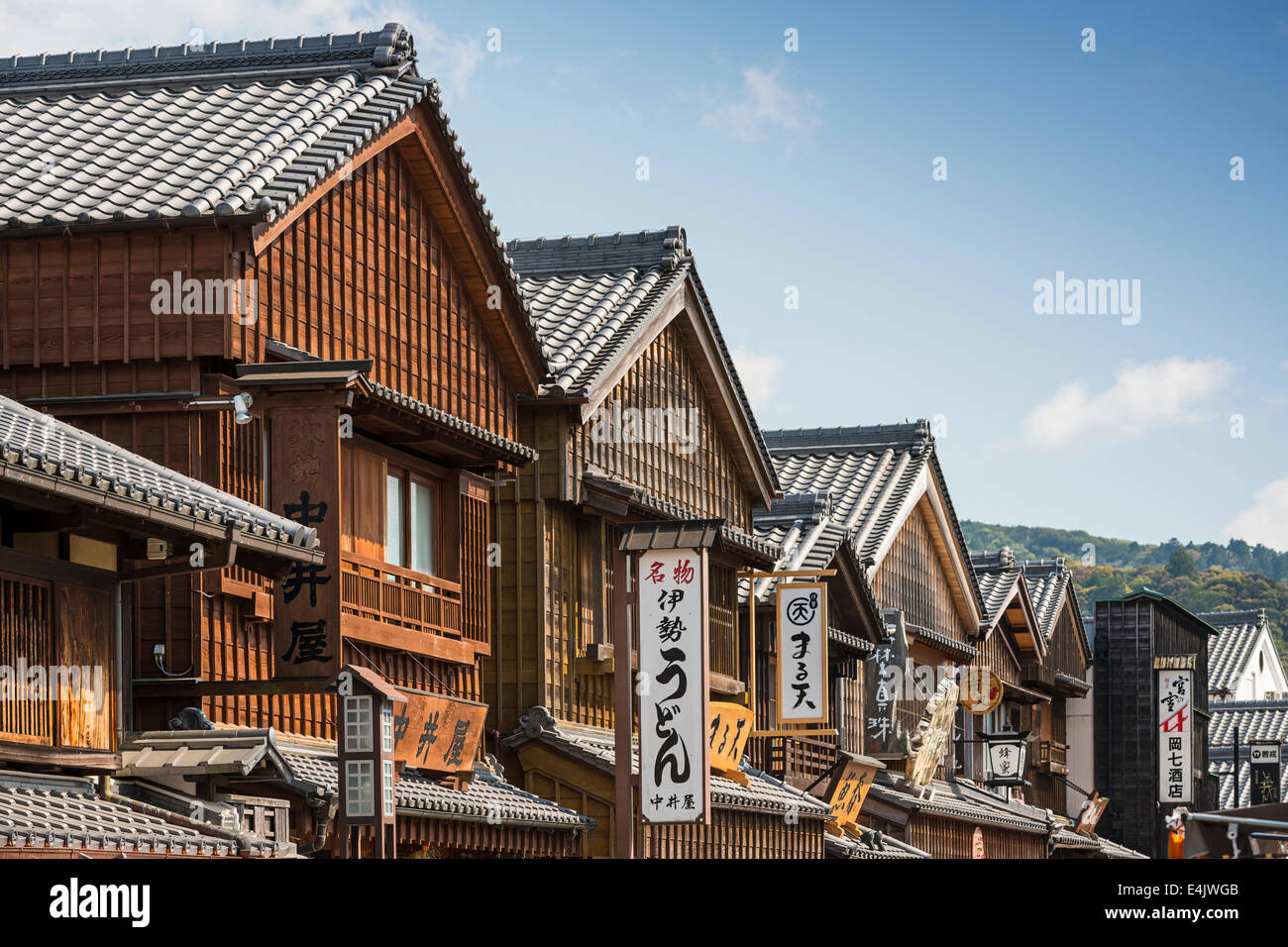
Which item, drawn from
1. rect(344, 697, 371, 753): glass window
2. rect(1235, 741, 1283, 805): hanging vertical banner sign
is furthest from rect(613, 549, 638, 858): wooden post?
rect(1235, 741, 1283, 805): hanging vertical banner sign

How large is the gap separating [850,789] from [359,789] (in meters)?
18.0

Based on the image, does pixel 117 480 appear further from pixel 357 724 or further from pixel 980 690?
pixel 980 690

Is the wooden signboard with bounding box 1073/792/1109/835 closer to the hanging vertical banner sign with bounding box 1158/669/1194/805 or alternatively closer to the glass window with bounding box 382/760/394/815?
the hanging vertical banner sign with bounding box 1158/669/1194/805

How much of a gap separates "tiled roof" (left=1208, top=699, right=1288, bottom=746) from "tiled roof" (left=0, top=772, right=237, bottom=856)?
5897 cm

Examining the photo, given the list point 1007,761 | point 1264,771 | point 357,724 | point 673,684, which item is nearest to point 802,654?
point 673,684

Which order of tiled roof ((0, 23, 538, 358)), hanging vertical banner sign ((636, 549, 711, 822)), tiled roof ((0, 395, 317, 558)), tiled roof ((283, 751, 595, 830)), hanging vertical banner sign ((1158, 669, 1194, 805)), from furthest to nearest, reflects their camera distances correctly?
hanging vertical banner sign ((1158, 669, 1194, 805)) < hanging vertical banner sign ((636, 549, 711, 822)) < tiled roof ((0, 23, 538, 358)) < tiled roof ((283, 751, 595, 830)) < tiled roof ((0, 395, 317, 558))

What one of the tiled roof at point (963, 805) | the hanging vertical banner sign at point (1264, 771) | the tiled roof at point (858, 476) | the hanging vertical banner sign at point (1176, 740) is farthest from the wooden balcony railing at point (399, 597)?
the hanging vertical banner sign at point (1264, 771)

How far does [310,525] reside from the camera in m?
16.1

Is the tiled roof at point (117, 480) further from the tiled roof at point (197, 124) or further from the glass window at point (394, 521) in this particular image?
the glass window at point (394, 521)

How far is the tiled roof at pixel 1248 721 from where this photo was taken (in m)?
67.9

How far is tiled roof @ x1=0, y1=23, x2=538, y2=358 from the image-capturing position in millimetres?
17344

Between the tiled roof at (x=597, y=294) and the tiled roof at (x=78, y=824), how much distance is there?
11025 mm

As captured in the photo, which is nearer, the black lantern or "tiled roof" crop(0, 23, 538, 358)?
"tiled roof" crop(0, 23, 538, 358)

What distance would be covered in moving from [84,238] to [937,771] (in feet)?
97.0
